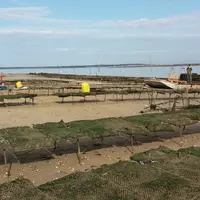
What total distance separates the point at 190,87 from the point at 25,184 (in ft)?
96.0

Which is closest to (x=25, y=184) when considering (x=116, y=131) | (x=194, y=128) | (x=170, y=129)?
(x=116, y=131)

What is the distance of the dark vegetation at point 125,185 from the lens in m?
6.78

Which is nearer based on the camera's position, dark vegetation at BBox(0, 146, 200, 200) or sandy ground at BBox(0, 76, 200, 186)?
dark vegetation at BBox(0, 146, 200, 200)

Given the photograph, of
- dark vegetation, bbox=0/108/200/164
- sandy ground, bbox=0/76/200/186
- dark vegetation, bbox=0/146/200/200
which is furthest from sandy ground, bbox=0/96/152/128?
dark vegetation, bbox=0/146/200/200

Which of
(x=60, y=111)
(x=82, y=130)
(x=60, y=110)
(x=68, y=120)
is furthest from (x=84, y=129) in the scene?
(x=60, y=110)

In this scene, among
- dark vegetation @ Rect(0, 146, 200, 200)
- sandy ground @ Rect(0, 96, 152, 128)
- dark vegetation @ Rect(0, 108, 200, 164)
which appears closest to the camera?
dark vegetation @ Rect(0, 146, 200, 200)

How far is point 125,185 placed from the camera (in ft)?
24.0

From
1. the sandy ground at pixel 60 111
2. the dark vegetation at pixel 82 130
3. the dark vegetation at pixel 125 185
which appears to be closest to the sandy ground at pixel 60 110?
the sandy ground at pixel 60 111

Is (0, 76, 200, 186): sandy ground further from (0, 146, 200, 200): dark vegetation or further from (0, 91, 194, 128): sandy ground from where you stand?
(0, 146, 200, 200): dark vegetation

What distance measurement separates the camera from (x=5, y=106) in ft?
80.5

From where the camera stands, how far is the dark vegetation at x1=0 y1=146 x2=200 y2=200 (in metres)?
6.78

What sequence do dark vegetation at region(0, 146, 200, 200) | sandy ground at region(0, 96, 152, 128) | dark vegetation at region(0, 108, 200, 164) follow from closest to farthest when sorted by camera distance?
1. dark vegetation at region(0, 146, 200, 200)
2. dark vegetation at region(0, 108, 200, 164)
3. sandy ground at region(0, 96, 152, 128)

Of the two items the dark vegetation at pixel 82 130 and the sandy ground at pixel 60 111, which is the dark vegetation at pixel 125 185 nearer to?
the dark vegetation at pixel 82 130

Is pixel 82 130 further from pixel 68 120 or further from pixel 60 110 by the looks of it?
pixel 60 110
